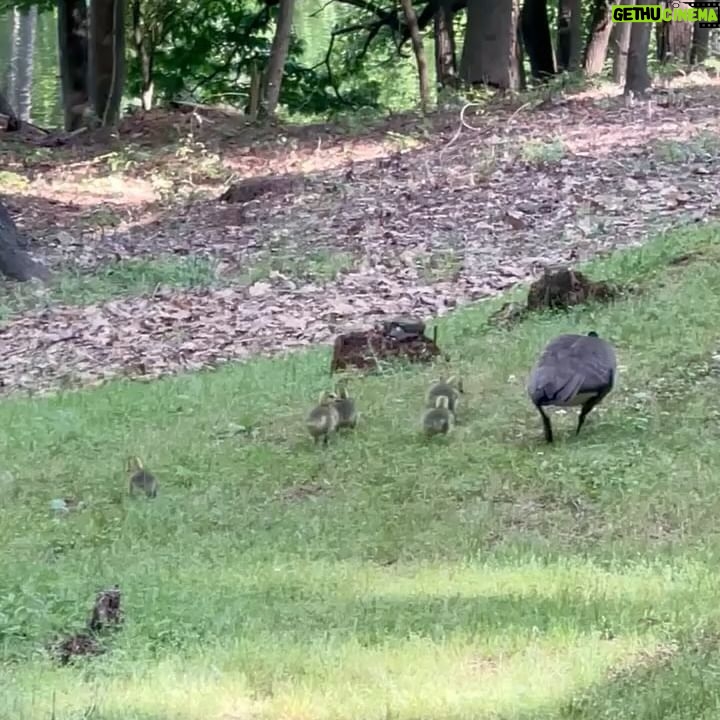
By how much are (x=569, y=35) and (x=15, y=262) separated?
1849cm

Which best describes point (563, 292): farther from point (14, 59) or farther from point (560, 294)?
point (14, 59)

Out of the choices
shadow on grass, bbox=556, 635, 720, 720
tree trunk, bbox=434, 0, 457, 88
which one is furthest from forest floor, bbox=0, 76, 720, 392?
shadow on grass, bbox=556, 635, 720, 720

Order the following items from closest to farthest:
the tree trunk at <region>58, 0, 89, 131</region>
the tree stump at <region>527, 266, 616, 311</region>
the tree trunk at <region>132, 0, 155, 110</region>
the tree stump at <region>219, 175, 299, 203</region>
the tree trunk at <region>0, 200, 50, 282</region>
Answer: the tree stump at <region>527, 266, 616, 311</region>, the tree trunk at <region>0, 200, 50, 282</region>, the tree stump at <region>219, 175, 299, 203</region>, the tree trunk at <region>58, 0, 89, 131</region>, the tree trunk at <region>132, 0, 155, 110</region>

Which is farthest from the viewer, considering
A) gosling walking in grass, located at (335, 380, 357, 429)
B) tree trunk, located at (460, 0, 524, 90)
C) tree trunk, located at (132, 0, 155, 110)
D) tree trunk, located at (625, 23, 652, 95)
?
tree trunk, located at (132, 0, 155, 110)

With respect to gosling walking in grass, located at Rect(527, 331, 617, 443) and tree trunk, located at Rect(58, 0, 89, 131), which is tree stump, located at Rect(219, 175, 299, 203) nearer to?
tree trunk, located at Rect(58, 0, 89, 131)

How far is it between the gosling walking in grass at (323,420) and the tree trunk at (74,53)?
21.1 metres

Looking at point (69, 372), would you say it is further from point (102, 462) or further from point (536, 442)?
point (536, 442)

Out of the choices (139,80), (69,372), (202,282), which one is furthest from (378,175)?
(139,80)

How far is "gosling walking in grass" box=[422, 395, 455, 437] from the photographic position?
345 inches

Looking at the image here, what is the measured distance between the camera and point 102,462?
9.22 m

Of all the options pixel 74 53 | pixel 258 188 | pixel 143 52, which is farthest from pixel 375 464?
pixel 143 52

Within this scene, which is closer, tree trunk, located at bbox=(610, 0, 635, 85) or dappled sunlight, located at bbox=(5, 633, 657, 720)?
dappled sunlight, located at bbox=(5, 633, 657, 720)

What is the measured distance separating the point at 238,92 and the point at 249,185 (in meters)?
14.0

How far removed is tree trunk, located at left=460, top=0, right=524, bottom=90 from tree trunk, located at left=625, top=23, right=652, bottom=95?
11.7 ft
